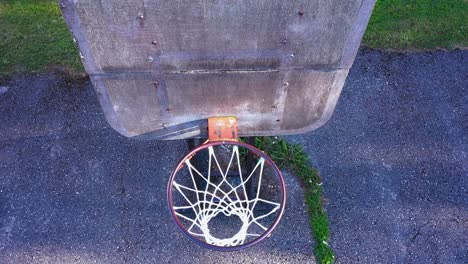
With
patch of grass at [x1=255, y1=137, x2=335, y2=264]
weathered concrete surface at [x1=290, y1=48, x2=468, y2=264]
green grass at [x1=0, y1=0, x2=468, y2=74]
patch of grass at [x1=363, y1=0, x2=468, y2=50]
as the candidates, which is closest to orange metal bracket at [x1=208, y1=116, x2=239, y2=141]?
patch of grass at [x1=255, y1=137, x2=335, y2=264]

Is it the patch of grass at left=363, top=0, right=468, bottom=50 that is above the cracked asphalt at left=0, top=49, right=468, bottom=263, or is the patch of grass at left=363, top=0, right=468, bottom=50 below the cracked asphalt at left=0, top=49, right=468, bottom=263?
above

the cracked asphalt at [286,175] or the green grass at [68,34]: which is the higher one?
the green grass at [68,34]

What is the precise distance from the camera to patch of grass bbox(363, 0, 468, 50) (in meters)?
6.11

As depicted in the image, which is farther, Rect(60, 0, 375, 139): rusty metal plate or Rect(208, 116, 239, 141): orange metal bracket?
Rect(208, 116, 239, 141): orange metal bracket

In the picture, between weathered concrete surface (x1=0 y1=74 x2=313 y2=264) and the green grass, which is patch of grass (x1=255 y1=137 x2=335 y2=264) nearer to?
weathered concrete surface (x1=0 y1=74 x2=313 y2=264)

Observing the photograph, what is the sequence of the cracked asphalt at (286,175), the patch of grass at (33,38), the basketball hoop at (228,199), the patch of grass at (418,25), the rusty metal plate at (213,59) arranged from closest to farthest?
1. the rusty metal plate at (213,59)
2. the basketball hoop at (228,199)
3. the cracked asphalt at (286,175)
4. the patch of grass at (33,38)
5. the patch of grass at (418,25)

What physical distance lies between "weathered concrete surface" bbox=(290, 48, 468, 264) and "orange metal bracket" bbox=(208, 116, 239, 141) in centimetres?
177

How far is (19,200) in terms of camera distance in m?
4.57

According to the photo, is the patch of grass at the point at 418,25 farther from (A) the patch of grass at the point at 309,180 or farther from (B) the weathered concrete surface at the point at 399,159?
(A) the patch of grass at the point at 309,180

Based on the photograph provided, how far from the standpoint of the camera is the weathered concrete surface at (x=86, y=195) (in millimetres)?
4266

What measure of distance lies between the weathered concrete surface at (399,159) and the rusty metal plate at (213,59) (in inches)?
58.5

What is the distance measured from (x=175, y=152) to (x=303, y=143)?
1634 mm

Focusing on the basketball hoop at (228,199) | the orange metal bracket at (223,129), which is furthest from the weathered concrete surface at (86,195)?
the orange metal bracket at (223,129)

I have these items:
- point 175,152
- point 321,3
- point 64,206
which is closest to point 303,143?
point 175,152
